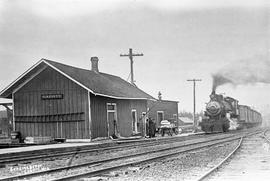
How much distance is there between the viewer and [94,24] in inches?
541

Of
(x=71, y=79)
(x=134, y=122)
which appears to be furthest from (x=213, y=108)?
(x=71, y=79)

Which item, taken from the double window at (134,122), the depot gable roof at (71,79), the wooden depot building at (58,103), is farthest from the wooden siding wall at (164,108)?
the wooden depot building at (58,103)

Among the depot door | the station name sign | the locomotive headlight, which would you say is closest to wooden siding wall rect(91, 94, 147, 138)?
the depot door

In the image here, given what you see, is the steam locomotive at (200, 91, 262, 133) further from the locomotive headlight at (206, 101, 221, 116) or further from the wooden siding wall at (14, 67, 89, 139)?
the wooden siding wall at (14, 67, 89, 139)

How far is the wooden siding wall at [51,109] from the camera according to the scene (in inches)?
914

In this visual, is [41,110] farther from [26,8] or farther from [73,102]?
[26,8]

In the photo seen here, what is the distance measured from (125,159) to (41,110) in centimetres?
1171

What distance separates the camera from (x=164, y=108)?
121 ft

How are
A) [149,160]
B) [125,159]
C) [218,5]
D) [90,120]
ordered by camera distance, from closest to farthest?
[218,5] → [149,160] → [125,159] → [90,120]

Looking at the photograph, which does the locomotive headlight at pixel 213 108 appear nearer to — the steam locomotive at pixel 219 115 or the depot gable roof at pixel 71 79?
the steam locomotive at pixel 219 115

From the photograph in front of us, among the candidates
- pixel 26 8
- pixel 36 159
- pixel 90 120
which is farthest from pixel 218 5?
pixel 90 120

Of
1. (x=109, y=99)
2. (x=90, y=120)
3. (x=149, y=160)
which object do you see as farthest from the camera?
(x=109, y=99)

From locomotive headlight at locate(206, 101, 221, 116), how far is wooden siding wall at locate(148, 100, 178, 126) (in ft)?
14.0

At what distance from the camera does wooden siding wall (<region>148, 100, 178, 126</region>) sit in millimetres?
34134
